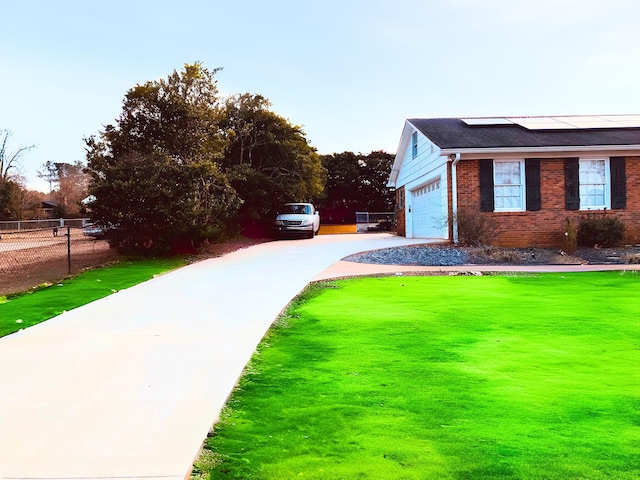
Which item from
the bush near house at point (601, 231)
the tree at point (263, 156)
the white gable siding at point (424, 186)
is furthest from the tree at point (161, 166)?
the bush near house at point (601, 231)

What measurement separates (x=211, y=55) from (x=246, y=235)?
1032cm

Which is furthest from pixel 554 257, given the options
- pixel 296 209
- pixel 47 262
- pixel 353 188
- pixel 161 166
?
pixel 353 188

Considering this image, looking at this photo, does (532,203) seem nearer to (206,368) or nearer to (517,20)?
(517,20)

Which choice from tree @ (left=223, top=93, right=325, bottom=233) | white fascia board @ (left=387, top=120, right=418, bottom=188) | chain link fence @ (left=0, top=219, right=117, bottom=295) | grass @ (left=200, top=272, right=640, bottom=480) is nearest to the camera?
grass @ (left=200, top=272, right=640, bottom=480)

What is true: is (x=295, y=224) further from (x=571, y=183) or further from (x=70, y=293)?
(x=70, y=293)

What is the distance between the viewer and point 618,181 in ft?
55.6

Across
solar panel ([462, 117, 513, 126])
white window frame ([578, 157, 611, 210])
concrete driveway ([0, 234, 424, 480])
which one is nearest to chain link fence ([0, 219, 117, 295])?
concrete driveway ([0, 234, 424, 480])

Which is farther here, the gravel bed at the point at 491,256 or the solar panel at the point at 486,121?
the solar panel at the point at 486,121

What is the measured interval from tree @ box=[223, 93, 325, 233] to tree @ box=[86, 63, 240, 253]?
5.81 metres

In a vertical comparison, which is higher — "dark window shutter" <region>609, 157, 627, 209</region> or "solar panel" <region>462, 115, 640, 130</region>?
"solar panel" <region>462, 115, 640, 130</region>

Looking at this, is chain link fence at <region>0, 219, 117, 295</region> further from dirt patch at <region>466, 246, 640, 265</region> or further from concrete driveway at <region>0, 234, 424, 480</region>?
dirt patch at <region>466, 246, 640, 265</region>

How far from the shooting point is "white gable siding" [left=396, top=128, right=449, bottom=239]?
58.6ft

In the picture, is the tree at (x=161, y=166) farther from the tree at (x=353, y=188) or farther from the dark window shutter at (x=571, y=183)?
the tree at (x=353, y=188)

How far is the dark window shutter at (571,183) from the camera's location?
16844mm
